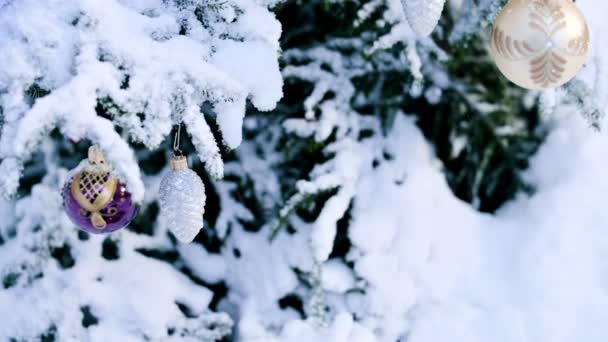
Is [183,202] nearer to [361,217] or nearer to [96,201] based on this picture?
[96,201]

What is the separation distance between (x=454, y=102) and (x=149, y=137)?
1355 mm

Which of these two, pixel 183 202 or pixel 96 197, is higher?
pixel 183 202

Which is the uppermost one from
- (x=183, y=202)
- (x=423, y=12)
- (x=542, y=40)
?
(x=542, y=40)

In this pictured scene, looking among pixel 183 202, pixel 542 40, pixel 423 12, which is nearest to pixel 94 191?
pixel 183 202

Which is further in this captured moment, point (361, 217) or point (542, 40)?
point (361, 217)

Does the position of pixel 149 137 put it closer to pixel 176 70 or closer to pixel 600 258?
pixel 176 70

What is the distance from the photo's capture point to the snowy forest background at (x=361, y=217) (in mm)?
2004

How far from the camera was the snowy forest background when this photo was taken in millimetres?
2004

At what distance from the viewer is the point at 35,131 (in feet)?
4.18

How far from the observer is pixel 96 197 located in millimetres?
1581

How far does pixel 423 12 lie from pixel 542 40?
0.35m

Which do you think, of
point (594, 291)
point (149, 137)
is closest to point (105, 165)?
point (149, 137)

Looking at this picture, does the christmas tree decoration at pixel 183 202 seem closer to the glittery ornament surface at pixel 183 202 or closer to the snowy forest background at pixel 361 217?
the glittery ornament surface at pixel 183 202

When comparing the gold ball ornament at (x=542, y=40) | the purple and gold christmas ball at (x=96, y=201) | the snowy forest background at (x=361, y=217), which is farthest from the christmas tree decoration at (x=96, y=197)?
the gold ball ornament at (x=542, y=40)
